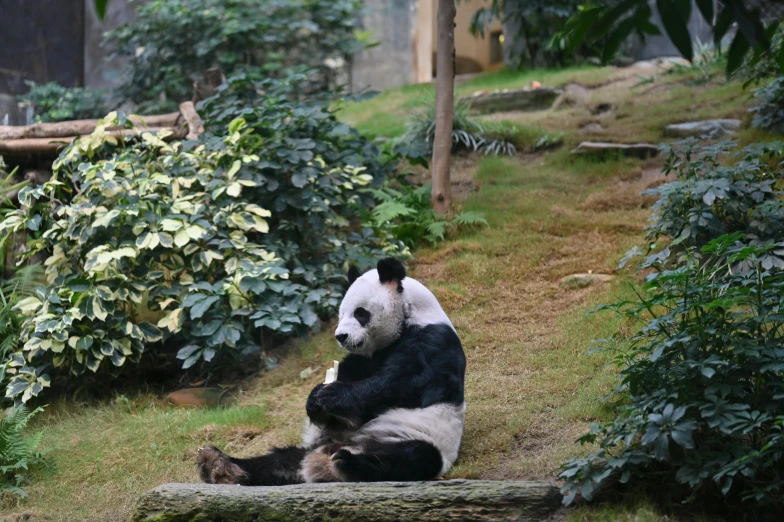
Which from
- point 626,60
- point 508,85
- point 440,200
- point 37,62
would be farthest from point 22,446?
point 626,60

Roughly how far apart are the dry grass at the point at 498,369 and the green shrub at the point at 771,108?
44.8 inches

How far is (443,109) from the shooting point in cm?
775

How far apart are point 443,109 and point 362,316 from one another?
428cm

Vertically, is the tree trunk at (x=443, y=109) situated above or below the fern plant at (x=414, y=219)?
above

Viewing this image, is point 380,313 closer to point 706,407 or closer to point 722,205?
point 706,407

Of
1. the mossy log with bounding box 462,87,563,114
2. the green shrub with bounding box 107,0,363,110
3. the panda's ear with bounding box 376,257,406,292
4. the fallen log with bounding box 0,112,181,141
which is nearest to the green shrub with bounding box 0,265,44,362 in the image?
the fallen log with bounding box 0,112,181,141

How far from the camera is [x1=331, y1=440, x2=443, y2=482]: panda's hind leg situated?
3.53 m

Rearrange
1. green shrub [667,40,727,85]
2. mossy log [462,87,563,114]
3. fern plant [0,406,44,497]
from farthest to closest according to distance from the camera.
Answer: mossy log [462,87,563,114] < green shrub [667,40,727,85] < fern plant [0,406,44,497]

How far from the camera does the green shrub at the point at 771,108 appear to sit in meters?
7.93

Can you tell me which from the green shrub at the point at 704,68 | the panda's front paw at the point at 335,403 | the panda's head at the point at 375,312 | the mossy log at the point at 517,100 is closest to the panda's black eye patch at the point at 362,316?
the panda's head at the point at 375,312

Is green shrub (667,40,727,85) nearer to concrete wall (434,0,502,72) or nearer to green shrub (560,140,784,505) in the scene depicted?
concrete wall (434,0,502,72)

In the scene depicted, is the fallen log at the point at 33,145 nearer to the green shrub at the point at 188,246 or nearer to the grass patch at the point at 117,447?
the green shrub at the point at 188,246

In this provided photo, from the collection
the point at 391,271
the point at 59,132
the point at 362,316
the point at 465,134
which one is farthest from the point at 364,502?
the point at 465,134

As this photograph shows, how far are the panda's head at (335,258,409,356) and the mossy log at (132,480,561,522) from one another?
76cm
